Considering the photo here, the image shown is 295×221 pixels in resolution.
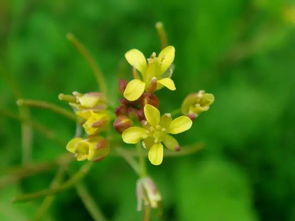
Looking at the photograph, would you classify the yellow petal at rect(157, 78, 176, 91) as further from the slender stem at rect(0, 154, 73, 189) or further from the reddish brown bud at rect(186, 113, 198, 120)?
the slender stem at rect(0, 154, 73, 189)

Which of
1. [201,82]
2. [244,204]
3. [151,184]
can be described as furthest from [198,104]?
[201,82]

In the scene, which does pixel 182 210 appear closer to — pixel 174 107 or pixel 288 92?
pixel 174 107

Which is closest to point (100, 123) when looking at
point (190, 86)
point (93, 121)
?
point (93, 121)

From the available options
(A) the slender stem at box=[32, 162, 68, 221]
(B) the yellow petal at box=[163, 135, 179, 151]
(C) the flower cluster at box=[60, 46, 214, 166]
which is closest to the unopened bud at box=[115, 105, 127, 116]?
(C) the flower cluster at box=[60, 46, 214, 166]

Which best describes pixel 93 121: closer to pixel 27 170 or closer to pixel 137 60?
pixel 137 60

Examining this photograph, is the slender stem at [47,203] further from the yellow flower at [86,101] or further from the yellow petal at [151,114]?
the yellow petal at [151,114]

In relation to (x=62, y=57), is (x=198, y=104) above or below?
below

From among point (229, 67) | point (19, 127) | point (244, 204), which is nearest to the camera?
point (244, 204)
